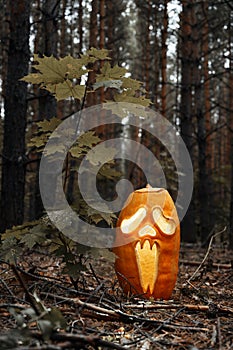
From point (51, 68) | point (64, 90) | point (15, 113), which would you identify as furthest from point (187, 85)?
point (51, 68)

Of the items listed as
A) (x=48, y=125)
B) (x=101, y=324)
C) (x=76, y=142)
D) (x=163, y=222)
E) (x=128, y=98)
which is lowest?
(x=101, y=324)

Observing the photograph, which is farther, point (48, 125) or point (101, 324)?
point (48, 125)

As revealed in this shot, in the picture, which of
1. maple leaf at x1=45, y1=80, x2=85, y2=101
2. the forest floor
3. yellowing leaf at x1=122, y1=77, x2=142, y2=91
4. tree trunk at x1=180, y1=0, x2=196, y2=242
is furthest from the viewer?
tree trunk at x1=180, y1=0, x2=196, y2=242

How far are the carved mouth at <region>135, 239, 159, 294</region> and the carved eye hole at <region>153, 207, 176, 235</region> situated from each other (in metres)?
0.14

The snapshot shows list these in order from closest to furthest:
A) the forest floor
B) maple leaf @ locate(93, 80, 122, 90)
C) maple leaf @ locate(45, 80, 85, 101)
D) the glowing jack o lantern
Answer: the forest floor < maple leaf @ locate(93, 80, 122, 90) < maple leaf @ locate(45, 80, 85, 101) < the glowing jack o lantern

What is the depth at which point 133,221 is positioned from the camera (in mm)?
3322

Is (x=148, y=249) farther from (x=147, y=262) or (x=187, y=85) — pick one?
(x=187, y=85)

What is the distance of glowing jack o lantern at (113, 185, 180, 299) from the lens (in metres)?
3.26

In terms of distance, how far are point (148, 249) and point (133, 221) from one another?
9.4 inches

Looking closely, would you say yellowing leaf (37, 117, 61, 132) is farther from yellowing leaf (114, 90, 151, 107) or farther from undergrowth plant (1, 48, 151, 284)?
yellowing leaf (114, 90, 151, 107)

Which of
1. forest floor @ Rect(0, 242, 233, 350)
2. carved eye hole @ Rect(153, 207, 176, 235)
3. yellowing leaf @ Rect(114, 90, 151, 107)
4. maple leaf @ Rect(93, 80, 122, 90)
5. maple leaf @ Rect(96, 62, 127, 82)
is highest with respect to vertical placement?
maple leaf @ Rect(96, 62, 127, 82)

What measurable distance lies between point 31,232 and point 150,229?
0.94 m

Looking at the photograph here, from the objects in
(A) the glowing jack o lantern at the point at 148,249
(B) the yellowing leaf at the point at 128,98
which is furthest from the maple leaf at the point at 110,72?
(A) the glowing jack o lantern at the point at 148,249

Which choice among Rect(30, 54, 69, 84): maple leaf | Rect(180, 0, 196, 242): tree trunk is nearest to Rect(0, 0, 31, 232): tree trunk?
Rect(30, 54, 69, 84): maple leaf
